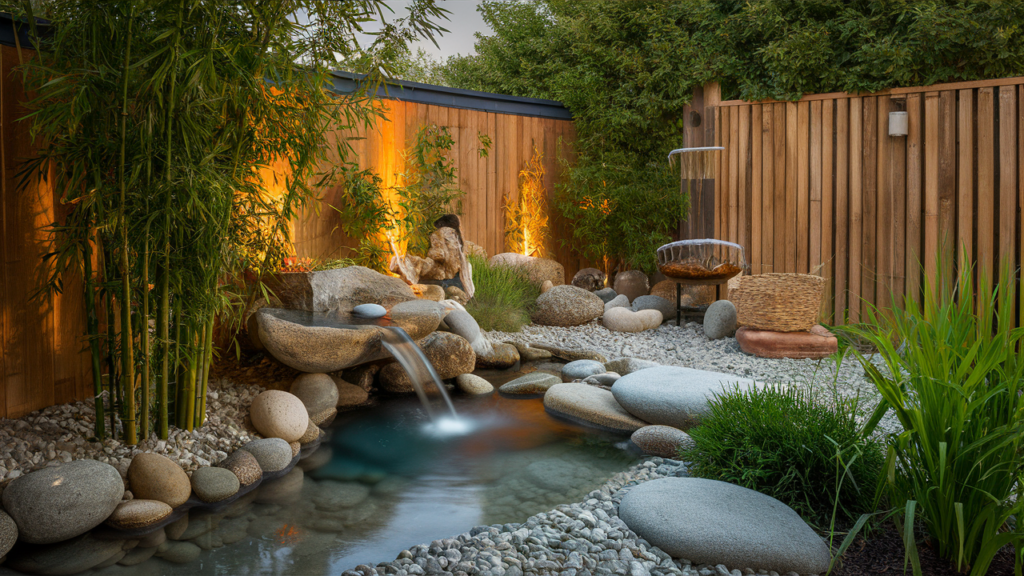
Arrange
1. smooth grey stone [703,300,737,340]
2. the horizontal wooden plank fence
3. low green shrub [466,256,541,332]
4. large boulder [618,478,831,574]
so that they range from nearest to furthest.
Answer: large boulder [618,478,831,574] < the horizontal wooden plank fence < smooth grey stone [703,300,737,340] < low green shrub [466,256,541,332]

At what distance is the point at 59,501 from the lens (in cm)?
256

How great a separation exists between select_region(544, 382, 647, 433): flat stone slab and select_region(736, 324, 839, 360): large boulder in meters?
1.78

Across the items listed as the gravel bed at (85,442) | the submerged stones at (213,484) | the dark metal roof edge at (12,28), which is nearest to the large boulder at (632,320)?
the gravel bed at (85,442)

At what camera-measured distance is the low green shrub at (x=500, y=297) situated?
22.0 ft

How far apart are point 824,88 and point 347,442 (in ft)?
17.3

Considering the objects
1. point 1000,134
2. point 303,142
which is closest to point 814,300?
point 1000,134

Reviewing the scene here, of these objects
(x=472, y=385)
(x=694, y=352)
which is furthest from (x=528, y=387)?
(x=694, y=352)

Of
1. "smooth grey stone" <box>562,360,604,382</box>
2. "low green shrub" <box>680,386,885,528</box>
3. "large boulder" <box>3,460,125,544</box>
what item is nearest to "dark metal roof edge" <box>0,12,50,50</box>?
"large boulder" <box>3,460,125,544</box>

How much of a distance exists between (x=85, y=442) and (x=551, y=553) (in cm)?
225

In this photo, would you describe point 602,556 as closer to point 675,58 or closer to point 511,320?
point 511,320

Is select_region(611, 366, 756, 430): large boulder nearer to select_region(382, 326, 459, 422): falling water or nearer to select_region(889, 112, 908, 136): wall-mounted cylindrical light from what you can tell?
select_region(382, 326, 459, 422): falling water

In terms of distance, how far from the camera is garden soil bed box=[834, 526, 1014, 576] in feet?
6.57

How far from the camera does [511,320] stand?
674cm

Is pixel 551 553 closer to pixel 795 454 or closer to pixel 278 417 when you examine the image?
pixel 795 454
